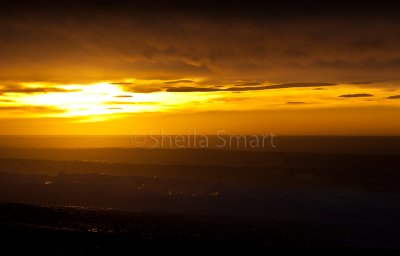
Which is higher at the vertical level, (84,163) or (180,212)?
(84,163)

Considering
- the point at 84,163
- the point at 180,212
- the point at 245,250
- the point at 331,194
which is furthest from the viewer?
the point at 84,163

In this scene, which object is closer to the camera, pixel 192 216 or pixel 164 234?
pixel 164 234

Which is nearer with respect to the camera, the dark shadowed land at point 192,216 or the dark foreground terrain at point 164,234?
the dark foreground terrain at point 164,234

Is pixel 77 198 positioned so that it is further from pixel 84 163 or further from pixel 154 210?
pixel 84 163

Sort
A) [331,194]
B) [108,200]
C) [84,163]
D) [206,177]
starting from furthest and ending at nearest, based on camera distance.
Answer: [84,163], [206,177], [331,194], [108,200]

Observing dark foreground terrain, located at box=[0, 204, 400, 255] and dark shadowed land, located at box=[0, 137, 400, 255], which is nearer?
dark foreground terrain, located at box=[0, 204, 400, 255]

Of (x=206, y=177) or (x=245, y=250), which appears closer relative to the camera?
(x=245, y=250)

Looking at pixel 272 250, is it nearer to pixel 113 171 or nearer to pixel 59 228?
pixel 59 228

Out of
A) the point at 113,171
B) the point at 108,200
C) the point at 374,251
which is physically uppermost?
the point at 113,171

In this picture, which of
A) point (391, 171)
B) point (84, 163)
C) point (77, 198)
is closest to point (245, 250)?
point (77, 198)

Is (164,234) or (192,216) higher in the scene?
(192,216)
